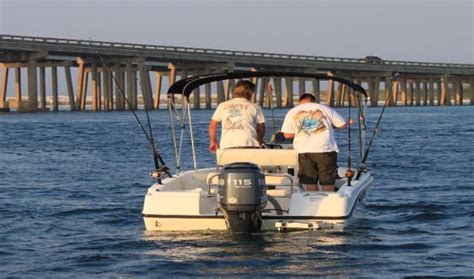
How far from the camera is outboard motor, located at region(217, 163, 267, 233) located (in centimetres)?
1215

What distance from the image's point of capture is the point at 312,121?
547 inches

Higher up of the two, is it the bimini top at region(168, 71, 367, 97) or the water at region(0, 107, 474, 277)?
the bimini top at region(168, 71, 367, 97)

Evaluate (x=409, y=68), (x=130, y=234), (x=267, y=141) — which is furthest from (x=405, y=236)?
(x=409, y=68)

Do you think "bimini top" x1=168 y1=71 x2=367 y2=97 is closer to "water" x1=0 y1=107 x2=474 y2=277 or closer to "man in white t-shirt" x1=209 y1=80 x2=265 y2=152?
"man in white t-shirt" x1=209 y1=80 x2=265 y2=152

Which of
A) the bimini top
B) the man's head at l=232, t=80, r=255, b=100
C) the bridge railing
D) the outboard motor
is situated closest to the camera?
the outboard motor

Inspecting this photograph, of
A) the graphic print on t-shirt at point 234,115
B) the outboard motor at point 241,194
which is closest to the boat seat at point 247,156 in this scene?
the graphic print on t-shirt at point 234,115

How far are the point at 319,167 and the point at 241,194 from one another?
2102mm

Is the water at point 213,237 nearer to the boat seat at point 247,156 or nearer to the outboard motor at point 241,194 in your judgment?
the outboard motor at point 241,194

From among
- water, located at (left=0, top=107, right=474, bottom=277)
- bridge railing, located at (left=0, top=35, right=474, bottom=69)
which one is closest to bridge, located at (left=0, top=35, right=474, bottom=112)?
Answer: bridge railing, located at (left=0, top=35, right=474, bottom=69)

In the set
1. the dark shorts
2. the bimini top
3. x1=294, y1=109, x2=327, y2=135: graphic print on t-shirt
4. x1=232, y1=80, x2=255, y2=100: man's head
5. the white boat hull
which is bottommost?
the white boat hull

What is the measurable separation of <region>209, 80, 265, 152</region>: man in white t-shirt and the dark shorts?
690 millimetres

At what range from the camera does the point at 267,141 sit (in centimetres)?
1848

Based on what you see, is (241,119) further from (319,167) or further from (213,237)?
(213,237)

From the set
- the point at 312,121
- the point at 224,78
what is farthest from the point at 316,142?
the point at 224,78
